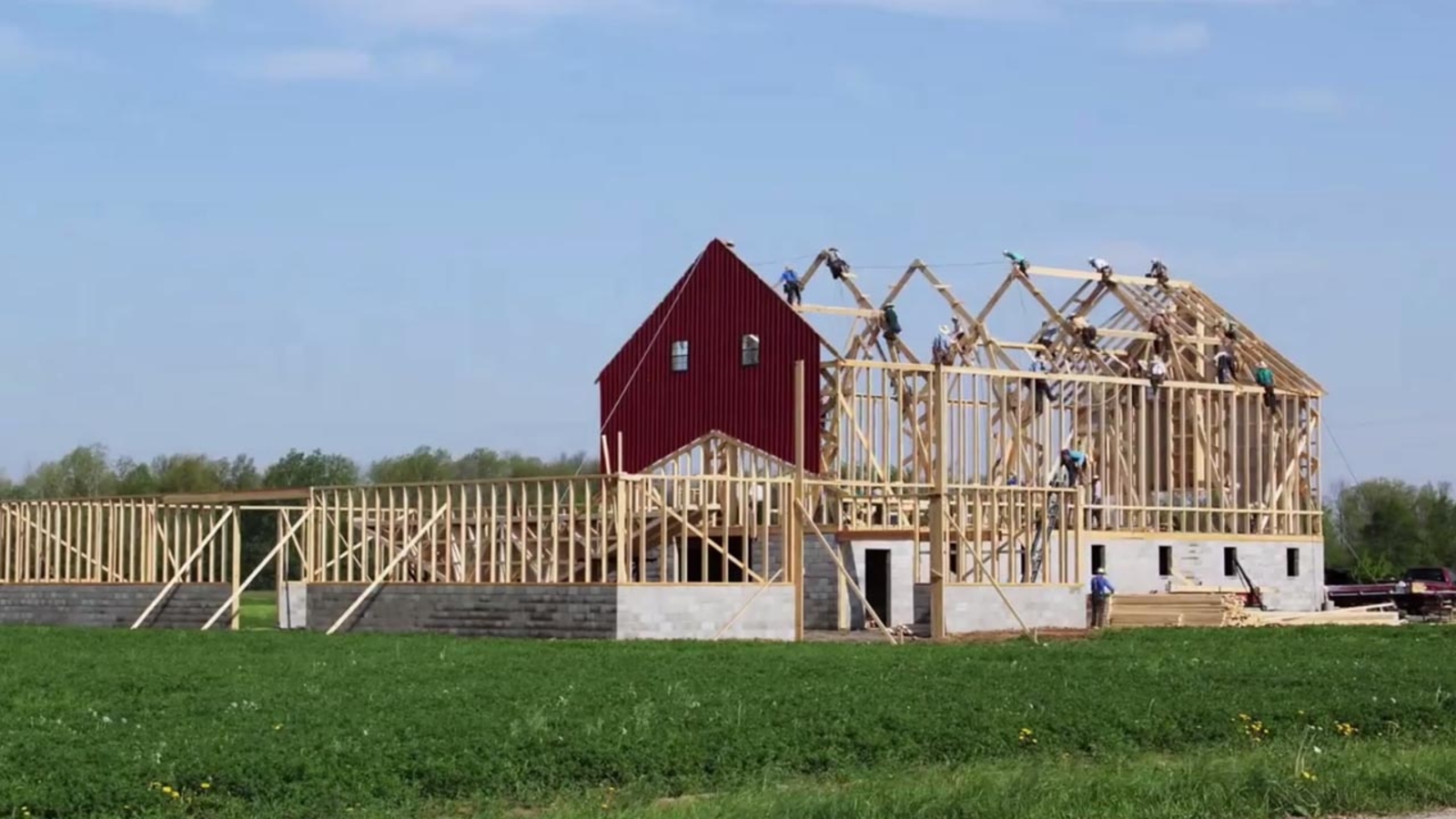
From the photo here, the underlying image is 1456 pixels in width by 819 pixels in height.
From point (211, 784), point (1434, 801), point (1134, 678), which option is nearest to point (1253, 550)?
point (1134, 678)

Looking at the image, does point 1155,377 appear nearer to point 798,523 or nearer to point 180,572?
point 798,523

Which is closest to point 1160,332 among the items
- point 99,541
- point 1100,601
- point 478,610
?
point 1100,601

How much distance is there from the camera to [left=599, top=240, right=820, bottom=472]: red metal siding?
44.1m

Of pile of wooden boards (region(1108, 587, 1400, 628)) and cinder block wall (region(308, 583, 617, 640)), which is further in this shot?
pile of wooden boards (region(1108, 587, 1400, 628))

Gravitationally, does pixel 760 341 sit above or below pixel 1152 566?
above

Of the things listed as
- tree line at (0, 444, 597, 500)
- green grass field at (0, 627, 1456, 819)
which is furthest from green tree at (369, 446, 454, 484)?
green grass field at (0, 627, 1456, 819)

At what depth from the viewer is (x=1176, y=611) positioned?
130 ft

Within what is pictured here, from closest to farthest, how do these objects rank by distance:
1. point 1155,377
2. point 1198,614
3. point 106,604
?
point 1198,614
point 106,604
point 1155,377

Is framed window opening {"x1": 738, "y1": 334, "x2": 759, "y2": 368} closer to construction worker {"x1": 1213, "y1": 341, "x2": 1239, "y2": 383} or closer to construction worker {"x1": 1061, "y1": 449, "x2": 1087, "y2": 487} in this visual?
construction worker {"x1": 1061, "y1": 449, "x2": 1087, "y2": 487}

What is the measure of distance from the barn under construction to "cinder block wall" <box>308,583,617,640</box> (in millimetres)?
50

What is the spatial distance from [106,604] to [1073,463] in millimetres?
20229

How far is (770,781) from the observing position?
15.6 m

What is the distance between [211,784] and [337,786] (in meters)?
0.85

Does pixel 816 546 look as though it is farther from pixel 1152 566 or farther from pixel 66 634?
pixel 66 634
